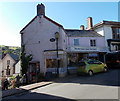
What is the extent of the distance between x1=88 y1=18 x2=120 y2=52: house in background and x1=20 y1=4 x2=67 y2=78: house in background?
8705 millimetres

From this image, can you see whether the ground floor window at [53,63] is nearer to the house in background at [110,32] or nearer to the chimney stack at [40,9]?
the chimney stack at [40,9]

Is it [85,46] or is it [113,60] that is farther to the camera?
[85,46]

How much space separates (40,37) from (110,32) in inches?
498

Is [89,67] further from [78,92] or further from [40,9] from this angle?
[40,9]

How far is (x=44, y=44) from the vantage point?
804 inches

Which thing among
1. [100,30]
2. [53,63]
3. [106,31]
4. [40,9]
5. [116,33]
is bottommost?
[53,63]

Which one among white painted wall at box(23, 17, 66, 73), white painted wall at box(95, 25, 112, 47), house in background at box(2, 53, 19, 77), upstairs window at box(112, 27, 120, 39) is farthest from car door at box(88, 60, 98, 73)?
house in background at box(2, 53, 19, 77)

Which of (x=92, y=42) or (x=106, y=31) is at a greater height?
(x=106, y=31)

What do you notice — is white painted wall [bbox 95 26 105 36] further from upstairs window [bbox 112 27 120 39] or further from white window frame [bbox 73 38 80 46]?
white window frame [bbox 73 38 80 46]

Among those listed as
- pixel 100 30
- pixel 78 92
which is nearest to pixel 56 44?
pixel 100 30

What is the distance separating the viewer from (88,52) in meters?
23.8

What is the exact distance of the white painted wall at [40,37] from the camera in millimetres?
20188

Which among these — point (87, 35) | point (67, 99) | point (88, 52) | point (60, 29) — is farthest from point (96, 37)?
point (67, 99)

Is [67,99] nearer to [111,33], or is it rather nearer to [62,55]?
[62,55]
